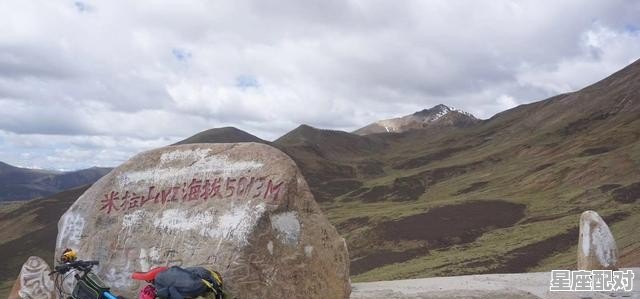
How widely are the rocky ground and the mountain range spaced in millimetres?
10682

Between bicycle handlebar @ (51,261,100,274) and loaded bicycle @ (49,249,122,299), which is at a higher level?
bicycle handlebar @ (51,261,100,274)

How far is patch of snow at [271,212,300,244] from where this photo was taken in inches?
515

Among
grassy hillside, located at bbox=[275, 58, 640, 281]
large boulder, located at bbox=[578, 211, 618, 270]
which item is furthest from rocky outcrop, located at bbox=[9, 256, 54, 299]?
grassy hillside, located at bbox=[275, 58, 640, 281]

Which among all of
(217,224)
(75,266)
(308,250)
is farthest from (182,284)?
(308,250)

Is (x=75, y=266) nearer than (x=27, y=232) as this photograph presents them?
Yes

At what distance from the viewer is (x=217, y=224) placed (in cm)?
1313

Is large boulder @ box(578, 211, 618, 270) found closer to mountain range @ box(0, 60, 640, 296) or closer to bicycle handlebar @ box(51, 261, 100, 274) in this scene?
mountain range @ box(0, 60, 640, 296)

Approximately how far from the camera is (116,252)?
1381cm

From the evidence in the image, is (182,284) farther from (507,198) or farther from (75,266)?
(507,198)

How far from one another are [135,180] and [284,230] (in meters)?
4.30

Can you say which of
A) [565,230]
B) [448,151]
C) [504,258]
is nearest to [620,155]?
[565,230]

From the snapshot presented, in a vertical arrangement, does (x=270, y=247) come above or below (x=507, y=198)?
above

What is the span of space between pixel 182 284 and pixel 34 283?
7255 mm

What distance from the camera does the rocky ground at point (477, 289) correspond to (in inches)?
636
